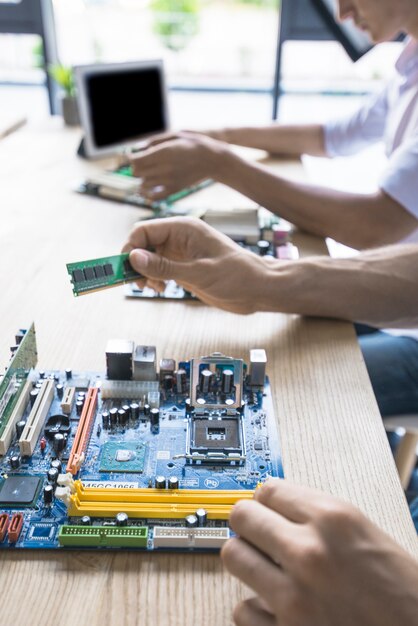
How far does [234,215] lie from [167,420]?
78cm

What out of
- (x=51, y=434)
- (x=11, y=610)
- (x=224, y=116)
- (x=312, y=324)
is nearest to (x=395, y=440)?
(x=312, y=324)

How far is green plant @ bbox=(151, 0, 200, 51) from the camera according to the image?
5.61 m

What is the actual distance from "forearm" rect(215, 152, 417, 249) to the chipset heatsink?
92 centimetres

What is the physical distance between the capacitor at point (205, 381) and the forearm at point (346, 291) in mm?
280

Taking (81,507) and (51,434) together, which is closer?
(81,507)

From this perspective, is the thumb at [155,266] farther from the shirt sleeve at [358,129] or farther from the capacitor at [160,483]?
the shirt sleeve at [358,129]

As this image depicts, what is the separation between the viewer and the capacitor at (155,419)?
91 cm

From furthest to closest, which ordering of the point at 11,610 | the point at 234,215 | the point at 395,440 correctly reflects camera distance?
1. the point at 395,440
2. the point at 234,215
3. the point at 11,610

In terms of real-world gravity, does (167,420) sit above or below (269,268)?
below

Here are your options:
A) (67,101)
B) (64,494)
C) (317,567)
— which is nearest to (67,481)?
(64,494)

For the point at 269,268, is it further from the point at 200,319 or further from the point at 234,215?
the point at 234,215

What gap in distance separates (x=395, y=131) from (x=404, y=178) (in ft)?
1.54

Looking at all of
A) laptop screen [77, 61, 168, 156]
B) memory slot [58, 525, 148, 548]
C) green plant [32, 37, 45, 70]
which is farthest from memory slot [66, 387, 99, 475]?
green plant [32, 37, 45, 70]

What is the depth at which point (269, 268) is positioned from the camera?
122 centimetres
